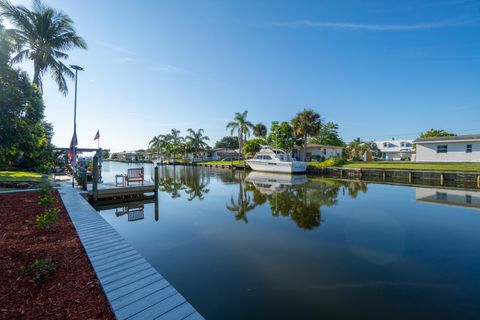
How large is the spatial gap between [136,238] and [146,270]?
3.91 meters

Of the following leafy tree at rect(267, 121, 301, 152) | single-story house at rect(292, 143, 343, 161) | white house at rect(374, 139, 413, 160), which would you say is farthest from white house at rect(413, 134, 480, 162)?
white house at rect(374, 139, 413, 160)

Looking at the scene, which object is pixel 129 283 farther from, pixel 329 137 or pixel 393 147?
pixel 393 147

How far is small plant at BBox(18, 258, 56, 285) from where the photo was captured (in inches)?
141

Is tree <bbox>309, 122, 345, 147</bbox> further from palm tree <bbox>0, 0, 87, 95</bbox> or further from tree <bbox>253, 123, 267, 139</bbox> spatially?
palm tree <bbox>0, 0, 87, 95</bbox>

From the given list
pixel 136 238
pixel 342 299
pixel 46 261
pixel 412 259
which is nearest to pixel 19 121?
pixel 136 238

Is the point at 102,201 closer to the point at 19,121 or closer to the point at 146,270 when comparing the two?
the point at 19,121

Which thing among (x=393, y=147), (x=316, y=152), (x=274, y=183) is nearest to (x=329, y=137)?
(x=316, y=152)

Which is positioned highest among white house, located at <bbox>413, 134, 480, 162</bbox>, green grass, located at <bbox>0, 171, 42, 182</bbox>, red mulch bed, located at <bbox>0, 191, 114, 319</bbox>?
white house, located at <bbox>413, 134, 480, 162</bbox>

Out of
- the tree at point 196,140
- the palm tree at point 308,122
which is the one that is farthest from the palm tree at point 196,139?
the palm tree at point 308,122

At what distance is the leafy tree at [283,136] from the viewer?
42344 millimetres

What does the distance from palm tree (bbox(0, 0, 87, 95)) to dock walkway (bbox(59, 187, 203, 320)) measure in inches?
823

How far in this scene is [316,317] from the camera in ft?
12.6

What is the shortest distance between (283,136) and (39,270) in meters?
40.7

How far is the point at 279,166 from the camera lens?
3250 cm
